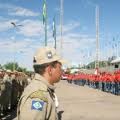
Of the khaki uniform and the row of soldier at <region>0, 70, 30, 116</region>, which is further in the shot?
the row of soldier at <region>0, 70, 30, 116</region>

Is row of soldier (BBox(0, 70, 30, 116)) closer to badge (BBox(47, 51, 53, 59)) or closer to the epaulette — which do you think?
badge (BBox(47, 51, 53, 59))

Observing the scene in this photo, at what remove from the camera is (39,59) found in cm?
443

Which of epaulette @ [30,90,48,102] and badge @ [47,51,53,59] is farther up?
badge @ [47,51,53,59]

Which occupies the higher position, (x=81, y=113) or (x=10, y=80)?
(x=10, y=80)

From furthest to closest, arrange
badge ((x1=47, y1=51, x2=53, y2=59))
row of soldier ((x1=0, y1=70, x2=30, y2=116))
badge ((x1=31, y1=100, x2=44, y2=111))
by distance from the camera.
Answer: row of soldier ((x1=0, y1=70, x2=30, y2=116)) → badge ((x1=47, y1=51, x2=53, y2=59)) → badge ((x1=31, y1=100, x2=44, y2=111))

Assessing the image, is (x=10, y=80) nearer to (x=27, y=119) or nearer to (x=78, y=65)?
(x=27, y=119)

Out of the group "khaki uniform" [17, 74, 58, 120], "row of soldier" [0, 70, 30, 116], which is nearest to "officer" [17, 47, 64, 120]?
"khaki uniform" [17, 74, 58, 120]

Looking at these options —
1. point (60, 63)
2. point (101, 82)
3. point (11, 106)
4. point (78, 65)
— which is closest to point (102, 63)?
point (78, 65)

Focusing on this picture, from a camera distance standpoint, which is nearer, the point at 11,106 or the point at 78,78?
the point at 11,106

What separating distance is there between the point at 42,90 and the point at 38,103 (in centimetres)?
17

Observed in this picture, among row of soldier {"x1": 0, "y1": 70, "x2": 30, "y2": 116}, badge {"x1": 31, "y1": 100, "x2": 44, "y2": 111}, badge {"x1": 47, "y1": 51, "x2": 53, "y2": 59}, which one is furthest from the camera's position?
row of soldier {"x1": 0, "y1": 70, "x2": 30, "y2": 116}

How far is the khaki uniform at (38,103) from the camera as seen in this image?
4117mm

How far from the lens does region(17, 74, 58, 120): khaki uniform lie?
412 centimetres

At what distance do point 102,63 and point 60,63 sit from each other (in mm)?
137070
